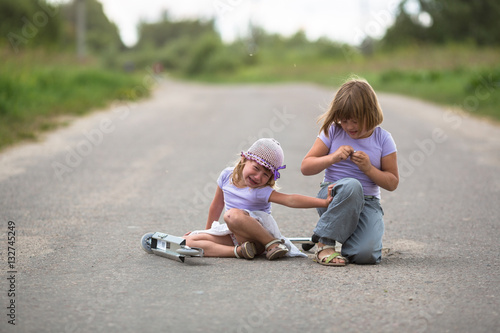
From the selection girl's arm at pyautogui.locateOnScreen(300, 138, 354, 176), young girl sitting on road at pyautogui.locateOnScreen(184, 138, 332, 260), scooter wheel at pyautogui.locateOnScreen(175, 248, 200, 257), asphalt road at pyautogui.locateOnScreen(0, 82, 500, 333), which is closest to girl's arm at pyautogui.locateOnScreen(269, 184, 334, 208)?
young girl sitting on road at pyautogui.locateOnScreen(184, 138, 332, 260)

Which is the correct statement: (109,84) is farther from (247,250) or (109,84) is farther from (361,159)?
(361,159)

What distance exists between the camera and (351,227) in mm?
4031

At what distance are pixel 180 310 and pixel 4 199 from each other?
3383 millimetres

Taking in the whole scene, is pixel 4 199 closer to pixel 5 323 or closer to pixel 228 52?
pixel 5 323

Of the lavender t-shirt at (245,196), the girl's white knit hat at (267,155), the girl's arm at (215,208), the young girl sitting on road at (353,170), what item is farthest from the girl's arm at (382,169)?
the girl's arm at (215,208)

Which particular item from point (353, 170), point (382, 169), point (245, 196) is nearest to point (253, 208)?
point (245, 196)

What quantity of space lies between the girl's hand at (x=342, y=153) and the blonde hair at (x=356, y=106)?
0.22m

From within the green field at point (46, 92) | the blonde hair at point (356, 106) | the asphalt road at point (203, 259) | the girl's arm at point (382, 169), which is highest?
the green field at point (46, 92)

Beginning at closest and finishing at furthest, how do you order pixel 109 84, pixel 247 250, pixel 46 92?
pixel 247 250, pixel 46 92, pixel 109 84

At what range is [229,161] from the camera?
26.8 ft

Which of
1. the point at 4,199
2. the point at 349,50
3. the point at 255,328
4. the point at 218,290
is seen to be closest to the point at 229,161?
the point at 4,199

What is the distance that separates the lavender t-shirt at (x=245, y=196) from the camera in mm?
4090

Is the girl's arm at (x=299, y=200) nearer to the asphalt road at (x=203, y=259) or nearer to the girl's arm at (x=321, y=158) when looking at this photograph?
the girl's arm at (x=321, y=158)

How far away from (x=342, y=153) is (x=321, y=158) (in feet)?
0.59
